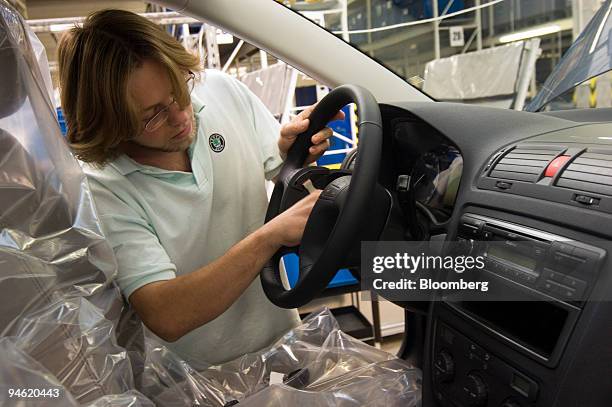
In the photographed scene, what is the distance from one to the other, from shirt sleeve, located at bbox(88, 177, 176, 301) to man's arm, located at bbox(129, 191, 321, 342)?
0.08 feet

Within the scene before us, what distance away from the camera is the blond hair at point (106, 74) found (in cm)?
98

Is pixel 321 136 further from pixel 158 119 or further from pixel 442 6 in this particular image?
pixel 442 6

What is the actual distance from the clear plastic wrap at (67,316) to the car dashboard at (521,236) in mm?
181

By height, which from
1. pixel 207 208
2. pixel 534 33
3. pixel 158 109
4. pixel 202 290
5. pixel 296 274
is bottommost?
pixel 296 274

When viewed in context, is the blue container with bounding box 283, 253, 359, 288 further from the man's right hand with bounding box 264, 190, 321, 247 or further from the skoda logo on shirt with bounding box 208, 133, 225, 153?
the man's right hand with bounding box 264, 190, 321, 247

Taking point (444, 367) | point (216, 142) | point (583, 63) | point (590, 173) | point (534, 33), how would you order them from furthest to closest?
point (534, 33) → point (216, 142) → point (583, 63) → point (444, 367) → point (590, 173)

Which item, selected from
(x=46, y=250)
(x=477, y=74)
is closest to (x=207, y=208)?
(x=46, y=250)

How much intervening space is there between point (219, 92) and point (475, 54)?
1600 millimetres

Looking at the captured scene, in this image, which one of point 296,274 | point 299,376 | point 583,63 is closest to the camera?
point 299,376

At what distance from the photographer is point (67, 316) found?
695mm

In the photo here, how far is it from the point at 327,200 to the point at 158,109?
401 millimetres

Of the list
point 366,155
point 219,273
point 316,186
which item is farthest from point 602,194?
point 219,273

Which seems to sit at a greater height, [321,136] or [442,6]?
[442,6]

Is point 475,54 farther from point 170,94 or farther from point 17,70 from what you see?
point 17,70
